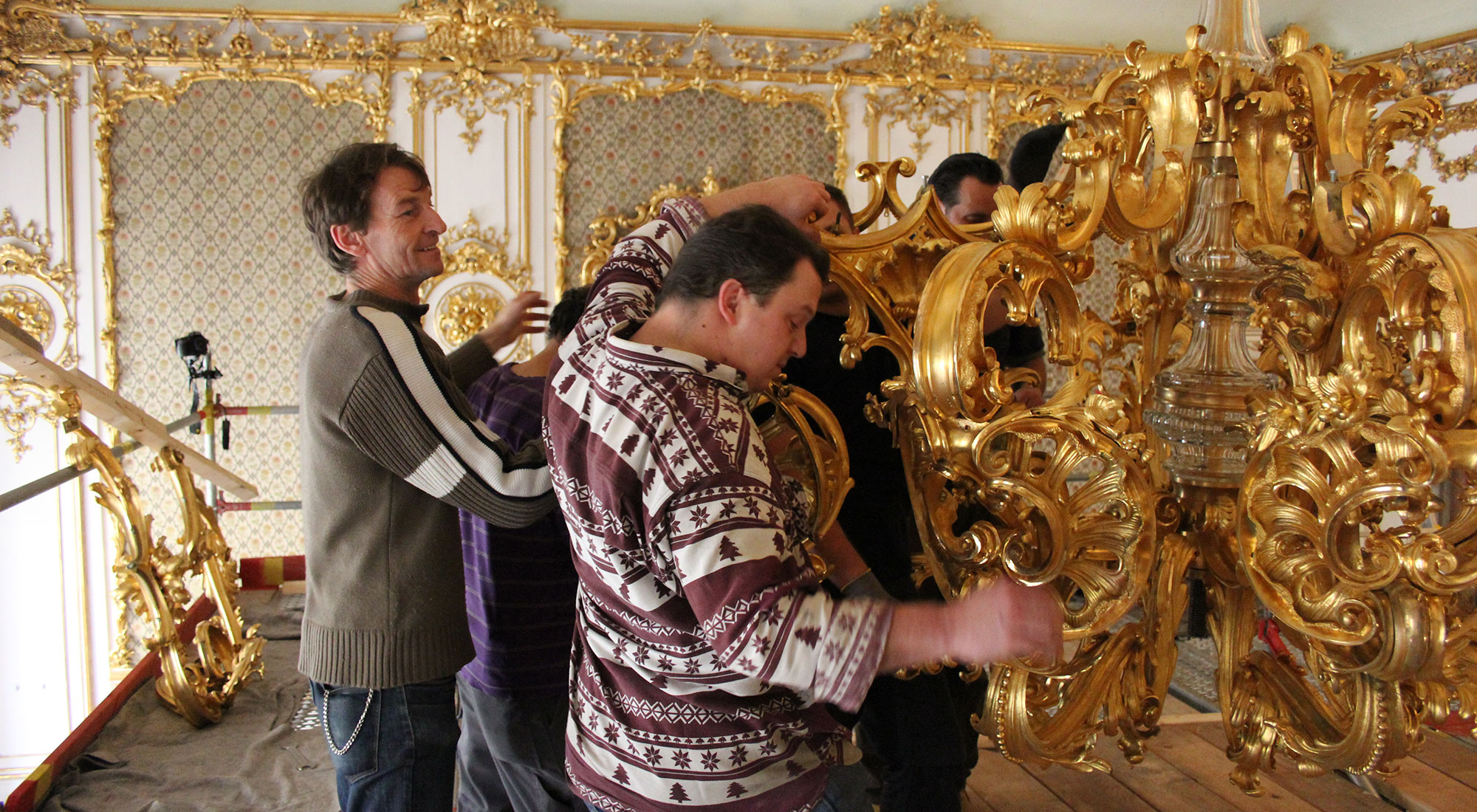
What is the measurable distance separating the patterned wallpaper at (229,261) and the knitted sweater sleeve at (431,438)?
4140mm

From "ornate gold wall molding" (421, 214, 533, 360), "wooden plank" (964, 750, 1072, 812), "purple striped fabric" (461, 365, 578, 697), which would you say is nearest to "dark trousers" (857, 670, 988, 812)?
"wooden plank" (964, 750, 1072, 812)

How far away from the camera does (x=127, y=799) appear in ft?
7.02

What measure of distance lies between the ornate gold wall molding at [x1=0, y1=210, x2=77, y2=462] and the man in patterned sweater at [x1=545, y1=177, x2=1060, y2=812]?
496cm

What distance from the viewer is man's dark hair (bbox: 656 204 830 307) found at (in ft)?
3.06

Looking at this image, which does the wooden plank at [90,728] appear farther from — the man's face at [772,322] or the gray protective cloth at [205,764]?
the man's face at [772,322]

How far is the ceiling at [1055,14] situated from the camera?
4863mm

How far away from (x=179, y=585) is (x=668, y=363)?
2232mm

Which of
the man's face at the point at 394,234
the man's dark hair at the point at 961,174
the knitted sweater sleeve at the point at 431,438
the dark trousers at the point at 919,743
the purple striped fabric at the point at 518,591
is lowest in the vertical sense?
the dark trousers at the point at 919,743

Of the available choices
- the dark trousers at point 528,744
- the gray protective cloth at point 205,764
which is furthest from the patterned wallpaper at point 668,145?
the dark trousers at point 528,744

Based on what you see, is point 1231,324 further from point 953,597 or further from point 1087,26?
point 1087,26

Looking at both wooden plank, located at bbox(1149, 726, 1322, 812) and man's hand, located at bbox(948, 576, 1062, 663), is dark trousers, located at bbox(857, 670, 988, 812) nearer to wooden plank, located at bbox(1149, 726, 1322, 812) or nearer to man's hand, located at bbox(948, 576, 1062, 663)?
wooden plank, located at bbox(1149, 726, 1322, 812)

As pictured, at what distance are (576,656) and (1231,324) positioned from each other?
2.91ft

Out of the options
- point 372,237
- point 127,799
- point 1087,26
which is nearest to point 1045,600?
point 372,237

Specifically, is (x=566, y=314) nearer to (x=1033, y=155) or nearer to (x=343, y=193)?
(x=343, y=193)
